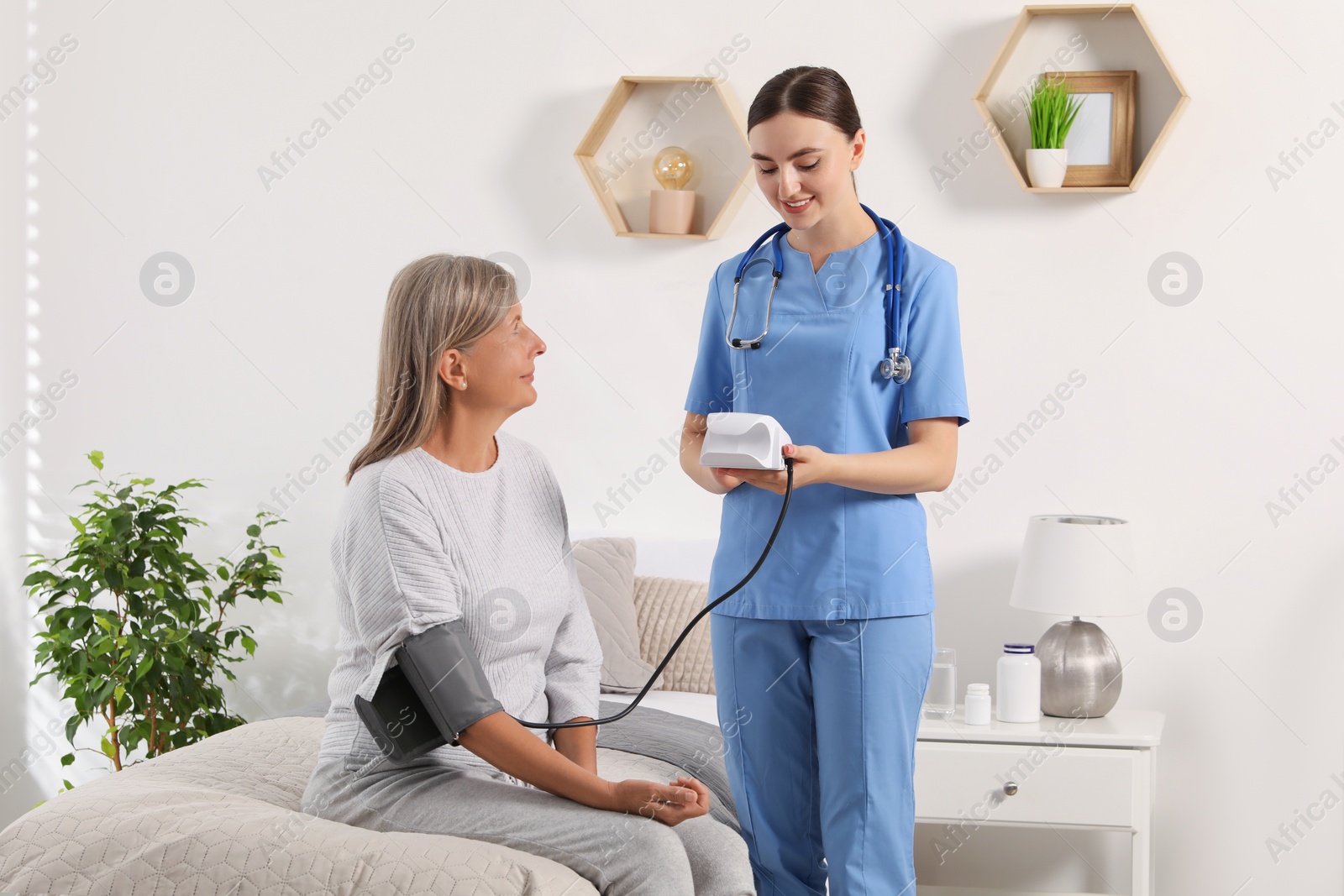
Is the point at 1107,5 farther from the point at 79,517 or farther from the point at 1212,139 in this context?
the point at 79,517

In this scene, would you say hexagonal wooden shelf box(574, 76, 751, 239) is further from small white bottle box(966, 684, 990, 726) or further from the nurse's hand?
the nurse's hand

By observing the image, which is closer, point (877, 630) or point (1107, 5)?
point (877, 630)

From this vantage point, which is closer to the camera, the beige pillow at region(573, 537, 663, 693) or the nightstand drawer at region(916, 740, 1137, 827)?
the nightstand drawer at region(916, 740, 1137, 827)

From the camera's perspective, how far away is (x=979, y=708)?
239 cm

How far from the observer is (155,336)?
312 centimetres

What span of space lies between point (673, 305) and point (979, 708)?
1.16m

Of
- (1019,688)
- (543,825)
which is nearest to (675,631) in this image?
(1019,688)

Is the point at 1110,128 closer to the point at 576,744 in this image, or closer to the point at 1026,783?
the point at 1026,783

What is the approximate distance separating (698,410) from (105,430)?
220 cm

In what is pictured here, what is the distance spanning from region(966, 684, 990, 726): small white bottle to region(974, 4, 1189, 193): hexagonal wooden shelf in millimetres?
1080

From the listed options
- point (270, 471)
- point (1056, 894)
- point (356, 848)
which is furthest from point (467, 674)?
point (270, 471)

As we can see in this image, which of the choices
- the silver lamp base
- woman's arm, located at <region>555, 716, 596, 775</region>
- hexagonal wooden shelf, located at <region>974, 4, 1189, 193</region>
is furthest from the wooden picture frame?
woman's arm, located at <region>555, 716, 596, 775</region>

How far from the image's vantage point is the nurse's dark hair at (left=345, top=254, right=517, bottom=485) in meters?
1.43

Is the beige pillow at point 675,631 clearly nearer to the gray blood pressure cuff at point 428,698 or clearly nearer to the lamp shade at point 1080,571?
the lamp shade at point 1080,571
